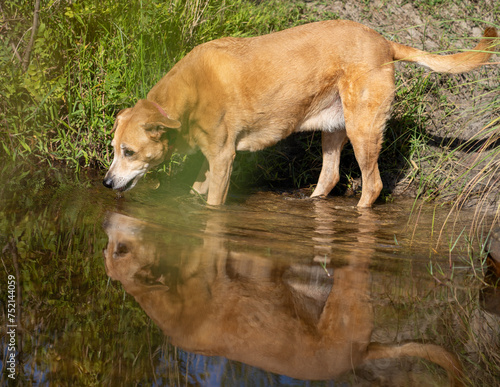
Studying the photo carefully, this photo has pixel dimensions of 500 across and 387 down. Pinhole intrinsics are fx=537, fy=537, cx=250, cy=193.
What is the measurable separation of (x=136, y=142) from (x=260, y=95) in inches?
46.1

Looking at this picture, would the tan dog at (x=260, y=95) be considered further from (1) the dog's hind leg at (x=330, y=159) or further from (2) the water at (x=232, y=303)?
(2) the water at (x=232, y=303)

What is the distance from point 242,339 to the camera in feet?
7.27

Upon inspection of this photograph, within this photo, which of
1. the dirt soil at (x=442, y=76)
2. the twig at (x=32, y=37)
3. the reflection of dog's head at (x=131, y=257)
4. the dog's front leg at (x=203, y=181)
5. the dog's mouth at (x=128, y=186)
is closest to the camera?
the reflection of dog's head at (x=131, y=257)

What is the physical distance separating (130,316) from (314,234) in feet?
5.93

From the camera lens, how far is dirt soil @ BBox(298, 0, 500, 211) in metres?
5.37

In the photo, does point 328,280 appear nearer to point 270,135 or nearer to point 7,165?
point 270,135

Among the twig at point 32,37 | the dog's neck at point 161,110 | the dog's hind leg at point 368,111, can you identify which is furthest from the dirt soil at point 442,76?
the twig at point 32,37

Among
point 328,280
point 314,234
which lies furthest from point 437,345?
point 314,234

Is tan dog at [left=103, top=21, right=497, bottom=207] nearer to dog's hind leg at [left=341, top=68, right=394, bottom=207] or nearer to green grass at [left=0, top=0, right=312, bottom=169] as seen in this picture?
dog's hind leg at [left=341, top=68, right=394, bottom=207]

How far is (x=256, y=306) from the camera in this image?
2.48m

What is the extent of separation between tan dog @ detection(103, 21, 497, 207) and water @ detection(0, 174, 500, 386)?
2.64ft

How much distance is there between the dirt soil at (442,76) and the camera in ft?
17.6

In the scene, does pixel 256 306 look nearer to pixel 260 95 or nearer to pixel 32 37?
pixel 260 95

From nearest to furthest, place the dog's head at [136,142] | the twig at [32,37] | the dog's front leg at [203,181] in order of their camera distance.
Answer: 1. the dog's head at [136,142]
2. the twig at [32,37]
3. the dog's front leg at [203,181]
